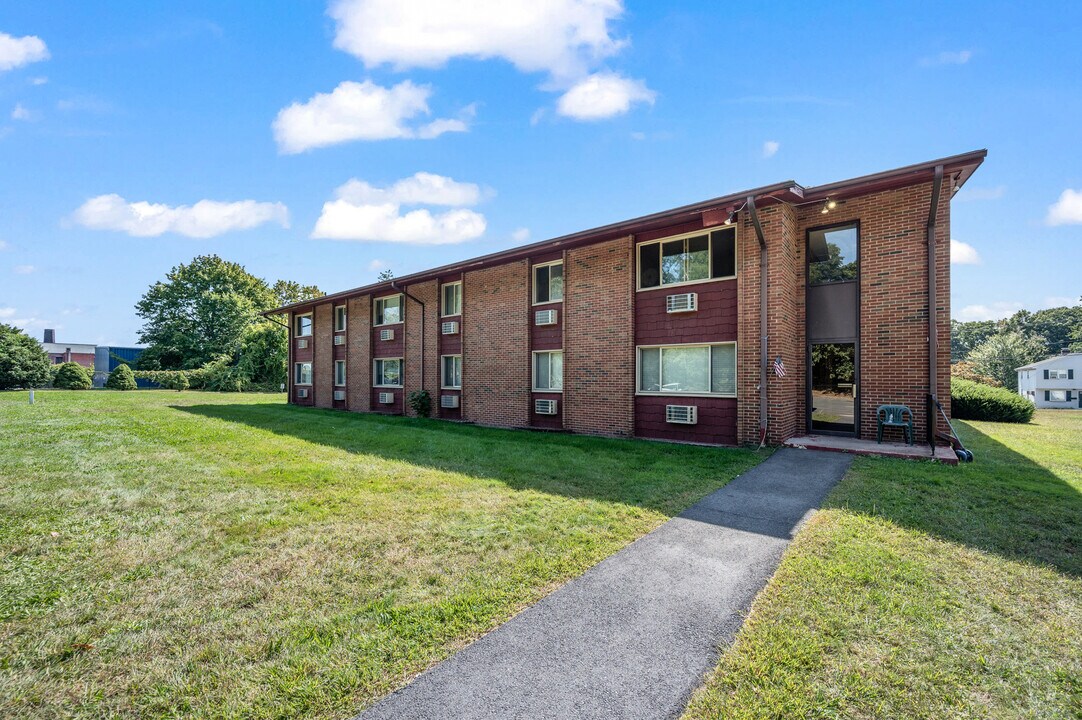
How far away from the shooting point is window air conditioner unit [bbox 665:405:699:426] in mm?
9906

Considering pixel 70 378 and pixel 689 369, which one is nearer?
pixel 689 369

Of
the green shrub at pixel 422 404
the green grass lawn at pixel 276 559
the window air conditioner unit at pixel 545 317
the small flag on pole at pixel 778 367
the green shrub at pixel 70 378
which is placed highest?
Answer: the window air conditioner unit at pixel 545 317

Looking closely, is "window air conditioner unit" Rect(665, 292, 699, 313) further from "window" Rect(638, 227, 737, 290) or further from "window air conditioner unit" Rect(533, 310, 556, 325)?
"window air conditioner unit" Rect(533, 310, 556, 325)

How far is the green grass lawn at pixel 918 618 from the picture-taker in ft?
7.24

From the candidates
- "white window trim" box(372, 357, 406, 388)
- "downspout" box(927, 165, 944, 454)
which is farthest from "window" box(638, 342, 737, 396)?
"white window trim" box(372, 357, 406, 388)

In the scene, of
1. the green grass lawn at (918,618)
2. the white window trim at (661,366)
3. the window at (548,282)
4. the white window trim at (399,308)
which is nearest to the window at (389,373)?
the white window trim at (399,308)

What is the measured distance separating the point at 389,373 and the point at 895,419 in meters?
16.3

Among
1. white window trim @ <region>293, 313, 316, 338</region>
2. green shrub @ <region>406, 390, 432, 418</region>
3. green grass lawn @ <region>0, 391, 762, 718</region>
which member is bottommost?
green grass lawn @ <region>0, 391, 762, 718</region>

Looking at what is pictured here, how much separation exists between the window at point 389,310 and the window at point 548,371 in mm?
7363

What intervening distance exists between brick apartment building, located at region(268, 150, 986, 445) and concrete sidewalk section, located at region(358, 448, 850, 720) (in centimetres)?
564

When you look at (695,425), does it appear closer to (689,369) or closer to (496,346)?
(689,369)

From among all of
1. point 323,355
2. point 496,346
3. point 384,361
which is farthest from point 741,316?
point 323,355

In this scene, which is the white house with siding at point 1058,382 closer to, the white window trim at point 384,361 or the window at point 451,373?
the window at point 451,373

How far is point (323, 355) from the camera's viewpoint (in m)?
21.4
